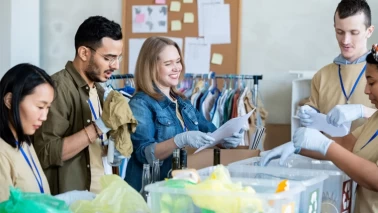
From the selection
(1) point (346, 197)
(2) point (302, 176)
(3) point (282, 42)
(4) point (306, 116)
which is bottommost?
(1) point (346, 197)

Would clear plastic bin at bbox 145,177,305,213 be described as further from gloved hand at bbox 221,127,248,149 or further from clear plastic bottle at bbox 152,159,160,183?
gloved hand at bbox 221,127,248,149

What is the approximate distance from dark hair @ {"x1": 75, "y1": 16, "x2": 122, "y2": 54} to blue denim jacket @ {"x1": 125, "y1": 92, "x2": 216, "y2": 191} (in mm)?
325

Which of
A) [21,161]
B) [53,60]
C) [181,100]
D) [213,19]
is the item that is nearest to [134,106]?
[181,100]

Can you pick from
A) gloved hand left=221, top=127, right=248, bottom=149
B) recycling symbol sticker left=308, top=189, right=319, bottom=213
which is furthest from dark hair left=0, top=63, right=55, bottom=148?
gloved hand left=221, top=127, right=248, bottom=149

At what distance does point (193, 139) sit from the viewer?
9.11 ft

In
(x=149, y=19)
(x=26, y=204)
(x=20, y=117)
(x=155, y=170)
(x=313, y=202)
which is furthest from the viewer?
(x=149, y=19)

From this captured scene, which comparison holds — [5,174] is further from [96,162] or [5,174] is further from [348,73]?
[348,73]

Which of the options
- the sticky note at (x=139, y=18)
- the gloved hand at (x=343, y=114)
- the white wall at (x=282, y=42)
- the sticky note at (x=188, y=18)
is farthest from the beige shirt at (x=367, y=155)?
the sticky note at (x=139, y=18)

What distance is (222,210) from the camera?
70.2 inches

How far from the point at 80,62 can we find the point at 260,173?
37.2 inches

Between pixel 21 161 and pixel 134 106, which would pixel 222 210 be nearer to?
pixel 21 161

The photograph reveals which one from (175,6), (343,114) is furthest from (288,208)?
(175,6)

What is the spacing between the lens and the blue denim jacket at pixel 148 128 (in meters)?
2.88

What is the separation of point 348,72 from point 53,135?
1.61 m
